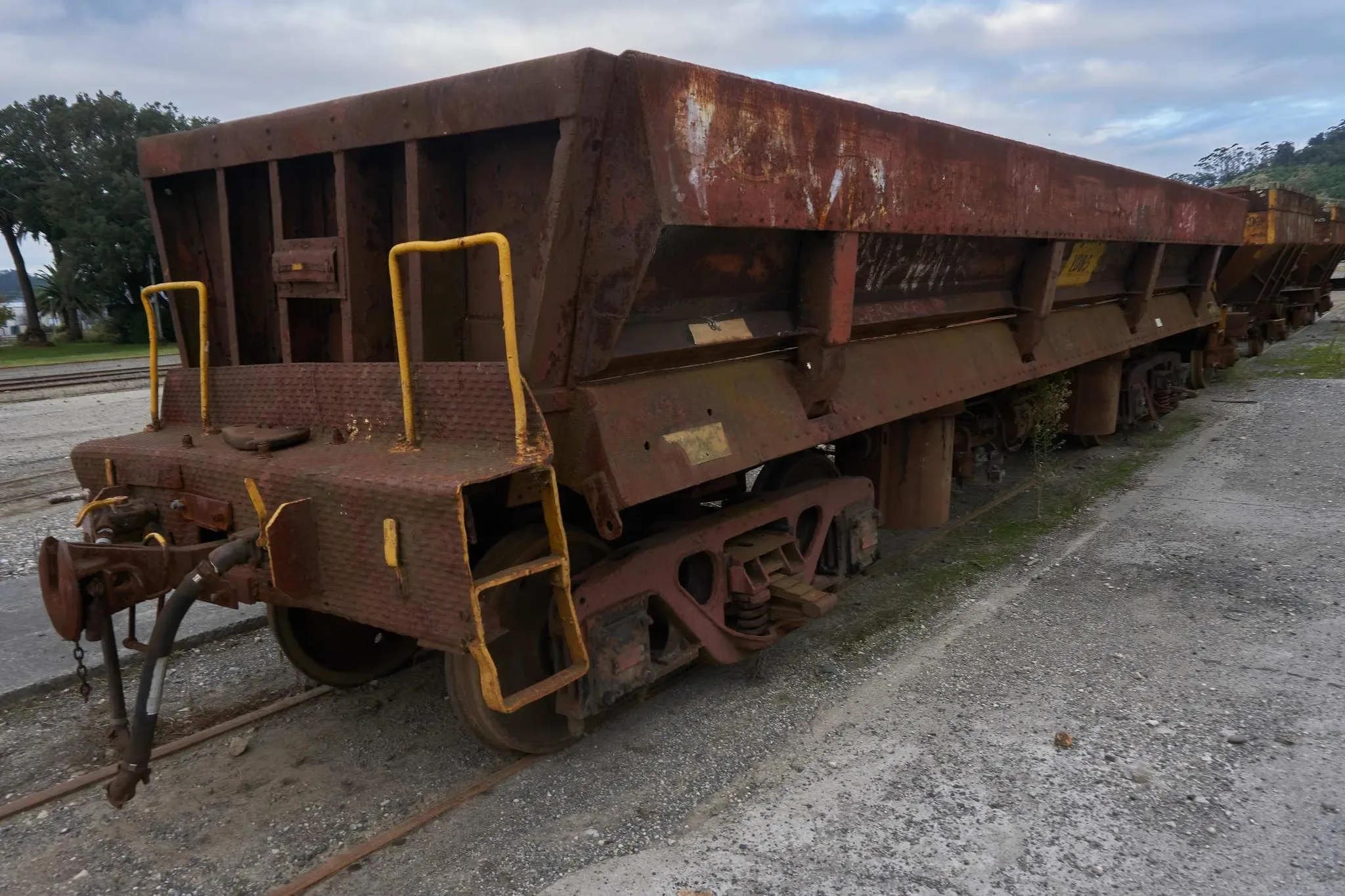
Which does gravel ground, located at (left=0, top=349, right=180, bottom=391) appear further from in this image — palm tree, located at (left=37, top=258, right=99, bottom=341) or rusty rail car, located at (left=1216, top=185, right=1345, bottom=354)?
rusty rail car, located at (left=1216, top=185, right=1345, bottom=354)

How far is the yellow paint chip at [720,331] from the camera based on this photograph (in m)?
3.56

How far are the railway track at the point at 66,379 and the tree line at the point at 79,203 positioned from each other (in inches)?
610

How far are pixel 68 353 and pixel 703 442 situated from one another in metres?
33.2

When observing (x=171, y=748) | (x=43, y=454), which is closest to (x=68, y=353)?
(x=43, y=454)

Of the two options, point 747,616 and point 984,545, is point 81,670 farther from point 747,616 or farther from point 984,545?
point 984,545

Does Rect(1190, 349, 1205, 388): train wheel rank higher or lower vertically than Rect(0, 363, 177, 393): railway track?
higher

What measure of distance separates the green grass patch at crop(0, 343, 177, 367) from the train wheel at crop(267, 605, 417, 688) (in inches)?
866

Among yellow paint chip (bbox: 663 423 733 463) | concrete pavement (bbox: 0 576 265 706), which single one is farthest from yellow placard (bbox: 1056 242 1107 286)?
concrete pavement (bbox: 0 576 265 706)

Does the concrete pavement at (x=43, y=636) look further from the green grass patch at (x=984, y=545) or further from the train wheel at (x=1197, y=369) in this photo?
the train wheel at (x=1197, y=369)

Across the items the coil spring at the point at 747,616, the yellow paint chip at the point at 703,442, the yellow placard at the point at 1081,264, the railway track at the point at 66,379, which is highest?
the yellow placard at the point at 1081,264

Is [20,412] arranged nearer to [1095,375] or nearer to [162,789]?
[162,789]

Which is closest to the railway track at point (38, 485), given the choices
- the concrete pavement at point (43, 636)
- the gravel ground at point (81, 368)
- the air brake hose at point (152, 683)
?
the concrete pavement at point (43, 636)

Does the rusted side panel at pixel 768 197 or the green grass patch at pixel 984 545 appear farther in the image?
the green grass patch at pixel 984 545

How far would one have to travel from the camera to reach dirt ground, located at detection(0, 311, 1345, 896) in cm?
282
